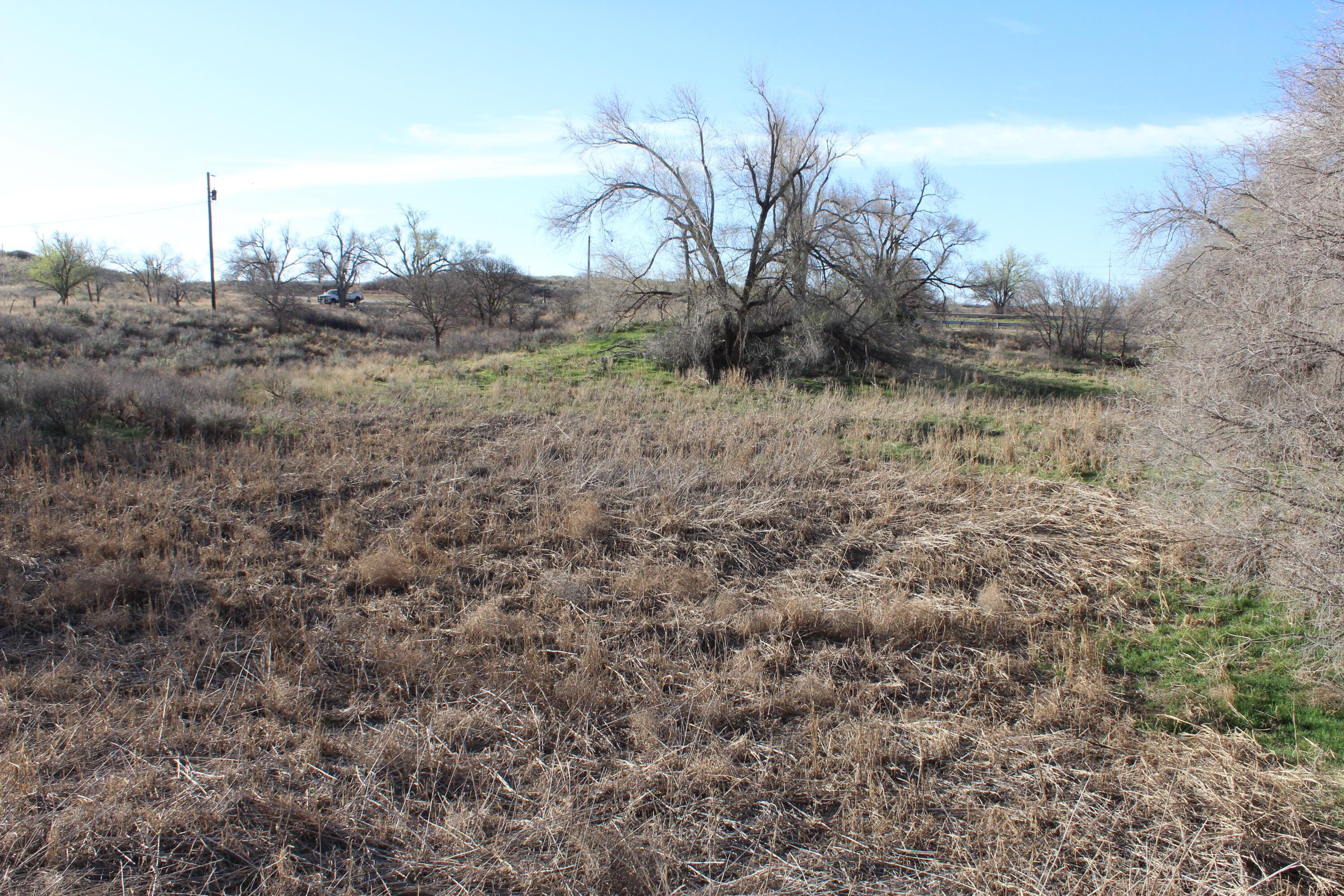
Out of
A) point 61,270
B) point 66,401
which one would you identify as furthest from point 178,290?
point 66,401

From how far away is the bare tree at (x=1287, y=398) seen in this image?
4848 mm

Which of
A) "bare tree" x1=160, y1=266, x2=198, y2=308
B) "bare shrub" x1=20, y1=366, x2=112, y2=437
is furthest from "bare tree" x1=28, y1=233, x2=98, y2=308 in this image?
"bare shrub" x1=20, y1=366, x2=112, y2=437

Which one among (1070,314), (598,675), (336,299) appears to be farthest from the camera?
(336,299)

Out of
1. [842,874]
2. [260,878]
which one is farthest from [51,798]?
[842,874]

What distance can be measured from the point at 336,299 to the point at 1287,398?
204 feet

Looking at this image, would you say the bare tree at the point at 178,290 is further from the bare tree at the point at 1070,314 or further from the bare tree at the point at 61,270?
the bare tree at the point at 1070,314

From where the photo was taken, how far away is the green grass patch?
14.8 ft

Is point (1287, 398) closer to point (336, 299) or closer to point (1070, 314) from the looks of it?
point (1070, 314)

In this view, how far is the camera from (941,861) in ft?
11.5

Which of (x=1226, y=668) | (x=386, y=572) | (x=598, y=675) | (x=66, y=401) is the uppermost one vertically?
(x=66, y=401)

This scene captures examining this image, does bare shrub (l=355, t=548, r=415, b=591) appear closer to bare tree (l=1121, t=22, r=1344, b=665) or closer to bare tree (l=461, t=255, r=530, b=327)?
bare tree (l=1121, t=22, r=1344, b=665)

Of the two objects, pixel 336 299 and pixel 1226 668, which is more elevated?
pixel 336 299

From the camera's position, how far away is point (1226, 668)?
5.12 m

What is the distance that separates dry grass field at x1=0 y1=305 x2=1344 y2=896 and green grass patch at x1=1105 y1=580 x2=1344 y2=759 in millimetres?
71
